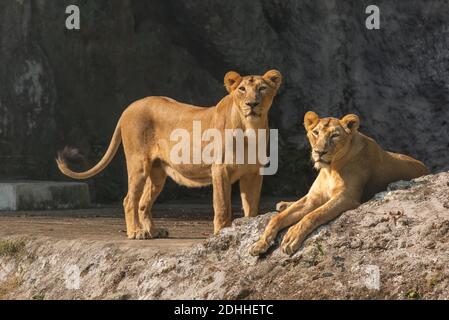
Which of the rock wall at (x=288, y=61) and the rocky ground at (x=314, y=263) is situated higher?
the rock wall at (x=288, y=61)

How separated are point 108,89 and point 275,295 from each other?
8.93m

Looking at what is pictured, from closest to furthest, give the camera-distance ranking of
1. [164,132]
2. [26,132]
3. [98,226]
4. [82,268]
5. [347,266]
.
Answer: [347,266], [82,268], [164,132], [98,226], [26,132]

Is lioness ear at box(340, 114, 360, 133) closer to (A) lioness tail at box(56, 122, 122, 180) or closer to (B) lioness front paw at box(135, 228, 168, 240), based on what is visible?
(B) lioness front paw at box(135, 228, 168, 240)

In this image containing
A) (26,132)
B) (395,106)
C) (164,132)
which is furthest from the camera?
(395,106)

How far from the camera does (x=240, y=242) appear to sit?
29.7 feet

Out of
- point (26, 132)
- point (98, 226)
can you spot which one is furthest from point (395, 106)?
point (98, 226)

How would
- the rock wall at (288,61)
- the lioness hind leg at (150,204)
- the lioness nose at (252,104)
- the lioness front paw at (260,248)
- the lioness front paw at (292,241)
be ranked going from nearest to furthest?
the lioness front paw at (292,241) < the lioness front paw at (260,248) < the lioness nose at (252,104) < the lioness hind leg at (150,204) < the rock wall at (288,61)

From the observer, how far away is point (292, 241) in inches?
342

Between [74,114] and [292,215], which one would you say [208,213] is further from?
[292,215]

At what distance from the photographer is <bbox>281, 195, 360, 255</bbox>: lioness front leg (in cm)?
868

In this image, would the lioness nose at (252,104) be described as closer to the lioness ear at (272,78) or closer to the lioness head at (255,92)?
the lioness head at (255,92)

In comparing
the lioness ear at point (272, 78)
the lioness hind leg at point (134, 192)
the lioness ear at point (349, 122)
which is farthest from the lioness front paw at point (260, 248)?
the lioness hind leg at point (134, 192)

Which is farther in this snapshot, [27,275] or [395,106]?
[395,106]

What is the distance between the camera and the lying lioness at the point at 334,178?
28.8 feet
